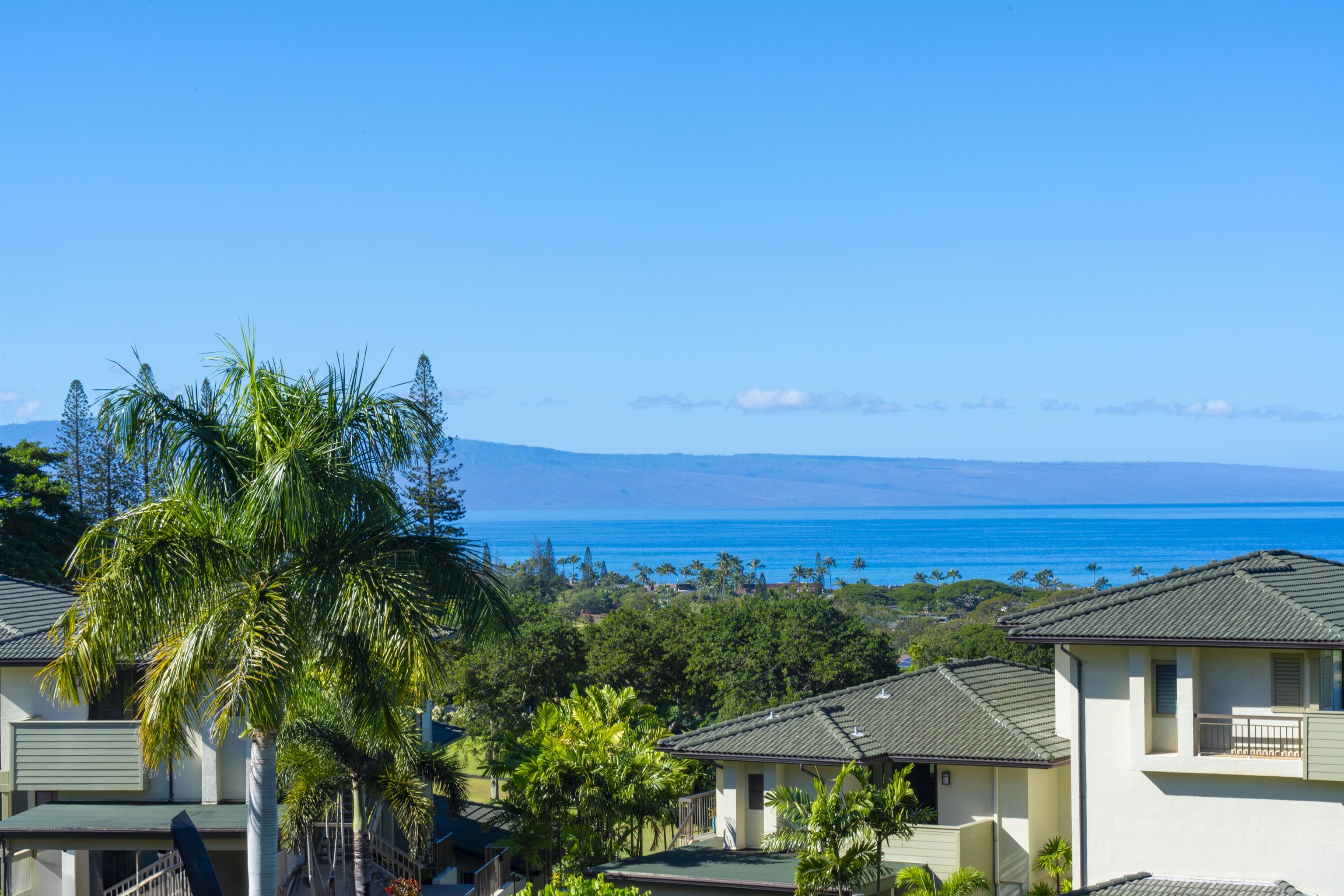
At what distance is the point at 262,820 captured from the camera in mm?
14820

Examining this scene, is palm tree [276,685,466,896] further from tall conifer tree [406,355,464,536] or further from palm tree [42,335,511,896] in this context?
tall conifer tree [406,355,464,536]

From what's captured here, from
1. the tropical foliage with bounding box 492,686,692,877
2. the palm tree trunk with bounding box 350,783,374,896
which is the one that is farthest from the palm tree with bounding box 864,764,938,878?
the palm tree trunk with bounding box 350,783,374,896

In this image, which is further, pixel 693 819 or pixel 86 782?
pixel 693 819

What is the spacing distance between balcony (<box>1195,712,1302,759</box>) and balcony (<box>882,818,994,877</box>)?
439 centimetres

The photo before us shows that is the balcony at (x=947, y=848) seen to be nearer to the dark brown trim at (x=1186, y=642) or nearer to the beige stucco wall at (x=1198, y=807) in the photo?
the beige stucco wall at (x=1198, y=807)

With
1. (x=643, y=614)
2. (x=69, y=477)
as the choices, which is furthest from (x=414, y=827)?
(x=69, y=477)

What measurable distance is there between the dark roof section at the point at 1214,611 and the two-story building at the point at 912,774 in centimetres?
266

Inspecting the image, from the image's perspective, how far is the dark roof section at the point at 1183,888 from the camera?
19.2m

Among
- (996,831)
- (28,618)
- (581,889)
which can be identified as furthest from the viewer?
(28,618)

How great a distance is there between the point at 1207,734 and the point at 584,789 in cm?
1152

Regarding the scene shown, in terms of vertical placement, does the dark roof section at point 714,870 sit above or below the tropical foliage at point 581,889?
below

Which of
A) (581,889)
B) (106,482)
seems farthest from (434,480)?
(581,889)

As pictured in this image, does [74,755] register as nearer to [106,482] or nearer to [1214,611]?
[1214,611]

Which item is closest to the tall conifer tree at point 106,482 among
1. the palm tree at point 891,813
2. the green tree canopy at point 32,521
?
the green tree canopy at point 32,521
